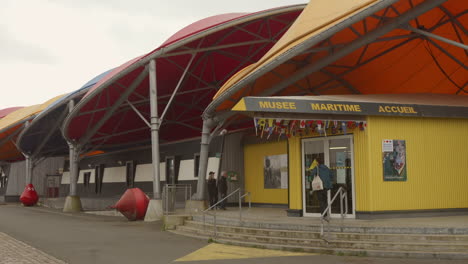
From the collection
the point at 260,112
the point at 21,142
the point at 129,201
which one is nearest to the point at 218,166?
the point at 129,201

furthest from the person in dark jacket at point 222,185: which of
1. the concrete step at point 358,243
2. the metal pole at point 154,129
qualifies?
the concrete step at point 358,243

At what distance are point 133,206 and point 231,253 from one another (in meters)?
11.8

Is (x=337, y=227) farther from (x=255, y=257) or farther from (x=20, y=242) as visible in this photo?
(x=20, y=242)

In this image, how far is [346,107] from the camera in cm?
1439

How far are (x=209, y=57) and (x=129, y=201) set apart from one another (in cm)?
930

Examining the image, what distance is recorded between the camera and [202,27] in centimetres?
2316

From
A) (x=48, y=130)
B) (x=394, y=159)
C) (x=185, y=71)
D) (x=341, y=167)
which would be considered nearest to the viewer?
(x=394, y=159)

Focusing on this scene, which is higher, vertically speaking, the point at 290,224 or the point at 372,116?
the point at 372,116

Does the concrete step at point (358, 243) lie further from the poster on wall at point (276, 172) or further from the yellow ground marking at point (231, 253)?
the poster on wall at point (276, 172)

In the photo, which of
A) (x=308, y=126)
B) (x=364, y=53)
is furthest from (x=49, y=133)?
(x=308, y=126)

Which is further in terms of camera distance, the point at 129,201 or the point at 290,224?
the point at 129,201

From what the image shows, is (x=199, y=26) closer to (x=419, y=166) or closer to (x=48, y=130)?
(x=419, y=166)

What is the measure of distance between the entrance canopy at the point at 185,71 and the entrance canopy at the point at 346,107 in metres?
9.39

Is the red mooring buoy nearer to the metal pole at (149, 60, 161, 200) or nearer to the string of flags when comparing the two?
the metal pole at (149, 60, 161, 200)
